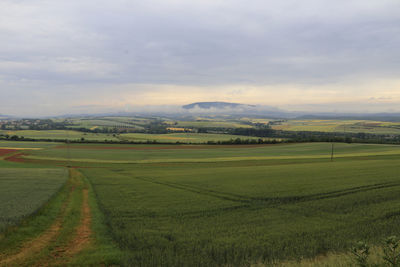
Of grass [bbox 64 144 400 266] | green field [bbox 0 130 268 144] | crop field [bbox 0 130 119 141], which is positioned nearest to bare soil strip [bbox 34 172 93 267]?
grass [bbox 64 144 400 266]

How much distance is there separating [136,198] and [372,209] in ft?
62.6

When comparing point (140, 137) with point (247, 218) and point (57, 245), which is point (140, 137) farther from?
point (57, 245)

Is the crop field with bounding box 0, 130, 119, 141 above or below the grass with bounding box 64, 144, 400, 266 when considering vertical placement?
above

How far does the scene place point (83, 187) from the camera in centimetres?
2945

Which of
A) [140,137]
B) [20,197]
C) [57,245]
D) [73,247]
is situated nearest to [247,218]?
[73,247]

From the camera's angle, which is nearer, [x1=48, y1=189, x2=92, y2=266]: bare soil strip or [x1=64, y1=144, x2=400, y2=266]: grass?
[x1=48, y1=189, x2=92, y2=266]: bare soil strip

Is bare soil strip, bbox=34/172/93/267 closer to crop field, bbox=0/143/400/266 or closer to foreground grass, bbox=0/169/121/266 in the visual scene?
foreground grass, bbox=0/169/121/266

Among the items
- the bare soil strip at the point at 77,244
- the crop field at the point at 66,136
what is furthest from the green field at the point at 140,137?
the bare soil strip at the point at 77,244

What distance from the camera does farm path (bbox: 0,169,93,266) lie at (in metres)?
11.2

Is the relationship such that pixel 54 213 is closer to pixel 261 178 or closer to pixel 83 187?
pixel 83 187

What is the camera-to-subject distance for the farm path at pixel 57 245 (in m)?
11.2

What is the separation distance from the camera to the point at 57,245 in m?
13.0

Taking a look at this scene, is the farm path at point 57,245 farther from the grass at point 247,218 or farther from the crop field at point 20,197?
the crop field at point 20,197

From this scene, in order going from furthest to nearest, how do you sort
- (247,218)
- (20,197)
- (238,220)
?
1. (20,197)
2. (247,218)
3. (238,220)
